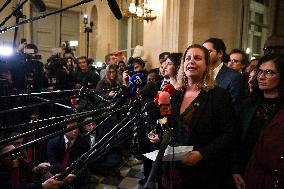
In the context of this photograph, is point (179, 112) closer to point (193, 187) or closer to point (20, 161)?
point (193, 187)

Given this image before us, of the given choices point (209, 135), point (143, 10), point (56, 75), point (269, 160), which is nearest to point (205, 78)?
point (209, 135)

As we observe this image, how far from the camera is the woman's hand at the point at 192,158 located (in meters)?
1.74

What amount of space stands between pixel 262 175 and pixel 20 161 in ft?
5.47

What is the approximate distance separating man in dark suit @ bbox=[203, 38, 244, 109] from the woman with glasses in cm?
25

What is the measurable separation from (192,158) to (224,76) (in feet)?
3.63

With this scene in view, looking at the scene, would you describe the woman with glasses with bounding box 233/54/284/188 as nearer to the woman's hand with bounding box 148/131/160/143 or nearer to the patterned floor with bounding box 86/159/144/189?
the woman's hand with bounding box 148/131/160/143

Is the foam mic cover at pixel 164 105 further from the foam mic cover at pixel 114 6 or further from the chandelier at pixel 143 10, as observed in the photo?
the chandelier at pixel 143 10

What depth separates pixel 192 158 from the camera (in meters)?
1.74

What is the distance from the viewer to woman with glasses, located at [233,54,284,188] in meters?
2.04

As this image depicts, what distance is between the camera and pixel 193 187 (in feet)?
6.05

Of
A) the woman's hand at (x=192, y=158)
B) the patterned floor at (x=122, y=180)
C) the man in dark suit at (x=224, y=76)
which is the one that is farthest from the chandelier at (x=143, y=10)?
the woman's hand at (x=192, y=158)

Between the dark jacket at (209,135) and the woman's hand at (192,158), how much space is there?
30 millimetres

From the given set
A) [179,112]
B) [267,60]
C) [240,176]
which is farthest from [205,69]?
[240,176]

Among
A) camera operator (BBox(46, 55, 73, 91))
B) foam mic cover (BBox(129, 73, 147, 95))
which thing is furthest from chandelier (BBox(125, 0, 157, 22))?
foam mic cover (BBox(129, 73, 147, 95))
